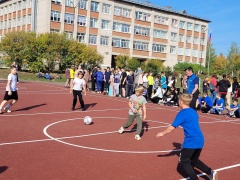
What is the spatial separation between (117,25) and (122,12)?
308cm

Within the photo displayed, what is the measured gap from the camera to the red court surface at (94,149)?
6.41m

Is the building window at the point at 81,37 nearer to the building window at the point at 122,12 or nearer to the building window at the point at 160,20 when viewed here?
the building window at the point at 122,12

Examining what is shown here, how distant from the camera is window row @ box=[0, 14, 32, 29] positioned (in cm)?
5913

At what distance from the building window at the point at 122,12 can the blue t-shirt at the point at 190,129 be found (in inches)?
2347

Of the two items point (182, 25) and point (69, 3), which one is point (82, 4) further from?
point (182, 25)

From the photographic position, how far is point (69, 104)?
16.9 metres

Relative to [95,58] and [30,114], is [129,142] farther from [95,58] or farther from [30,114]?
[95,58]

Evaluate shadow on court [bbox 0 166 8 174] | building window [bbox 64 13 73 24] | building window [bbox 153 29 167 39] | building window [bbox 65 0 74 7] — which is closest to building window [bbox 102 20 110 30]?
building window [bbox 64 13 73 24]

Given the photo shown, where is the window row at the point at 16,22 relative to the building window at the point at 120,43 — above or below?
above

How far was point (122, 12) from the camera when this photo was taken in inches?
2557

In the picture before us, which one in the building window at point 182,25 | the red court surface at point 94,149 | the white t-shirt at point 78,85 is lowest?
the red court surface at point 94,149

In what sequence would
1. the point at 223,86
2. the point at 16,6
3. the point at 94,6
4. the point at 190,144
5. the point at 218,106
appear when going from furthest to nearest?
the point at 16,6, the point at 94,6, the point at 223,86, the point at 218,106, the point at 190,144

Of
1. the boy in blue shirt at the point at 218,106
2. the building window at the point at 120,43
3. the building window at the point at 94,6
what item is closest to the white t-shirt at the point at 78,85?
the boy in blue shirt at the point at 218,106

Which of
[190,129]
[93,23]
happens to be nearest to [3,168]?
[190,129]
